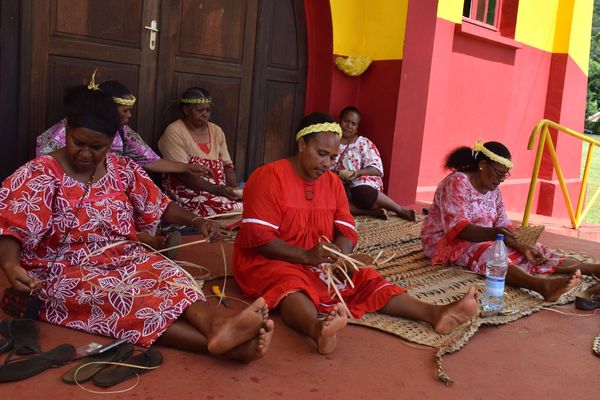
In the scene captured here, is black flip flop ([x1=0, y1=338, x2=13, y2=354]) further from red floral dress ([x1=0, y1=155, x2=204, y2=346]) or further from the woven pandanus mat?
the woven pandanus mat

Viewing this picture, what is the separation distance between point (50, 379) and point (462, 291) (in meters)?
2.59

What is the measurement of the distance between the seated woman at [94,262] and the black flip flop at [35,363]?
25 cm

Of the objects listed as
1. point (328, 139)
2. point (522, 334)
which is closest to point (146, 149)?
point (328, 139)

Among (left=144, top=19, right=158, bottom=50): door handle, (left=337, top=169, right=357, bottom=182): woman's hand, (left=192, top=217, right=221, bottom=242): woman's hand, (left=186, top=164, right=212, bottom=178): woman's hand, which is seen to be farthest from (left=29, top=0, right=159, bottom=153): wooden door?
(left=192, top=217, right=221, bottom=242): woman's hand

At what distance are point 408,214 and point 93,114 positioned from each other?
13.6ft

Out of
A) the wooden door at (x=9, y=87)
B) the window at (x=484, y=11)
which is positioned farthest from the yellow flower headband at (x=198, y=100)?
the window at (x=484, y=11)

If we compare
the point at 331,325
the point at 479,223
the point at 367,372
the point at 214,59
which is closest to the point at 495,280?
the point at 479,223

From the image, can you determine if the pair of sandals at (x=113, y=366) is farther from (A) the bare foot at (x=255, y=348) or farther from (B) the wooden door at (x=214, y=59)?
(B) the wooden door at (x=214, y=59)

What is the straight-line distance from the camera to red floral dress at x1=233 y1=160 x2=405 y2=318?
3461 mm

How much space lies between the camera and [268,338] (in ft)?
8.94

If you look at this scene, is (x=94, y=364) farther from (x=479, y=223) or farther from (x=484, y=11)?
(x=484, y=11)

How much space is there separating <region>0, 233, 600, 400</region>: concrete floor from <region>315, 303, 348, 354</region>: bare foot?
0.10 m

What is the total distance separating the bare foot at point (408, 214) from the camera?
6495 millimetres

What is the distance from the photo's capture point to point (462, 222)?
4473mm
